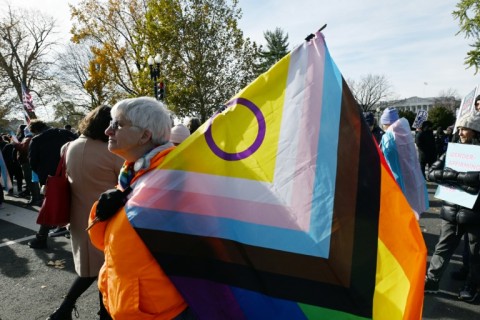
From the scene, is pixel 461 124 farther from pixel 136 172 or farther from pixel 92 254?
pixel 92 254

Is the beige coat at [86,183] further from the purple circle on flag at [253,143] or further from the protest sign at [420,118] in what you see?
the protest sign at [420,118]

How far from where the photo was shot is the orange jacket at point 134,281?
4.63ft

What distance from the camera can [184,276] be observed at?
56.7 inches

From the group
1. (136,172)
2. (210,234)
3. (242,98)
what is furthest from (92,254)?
(242,98)

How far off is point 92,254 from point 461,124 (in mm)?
3596

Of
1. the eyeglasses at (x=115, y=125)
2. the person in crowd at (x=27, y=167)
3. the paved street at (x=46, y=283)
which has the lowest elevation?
the paved street at (x=46, y=283)

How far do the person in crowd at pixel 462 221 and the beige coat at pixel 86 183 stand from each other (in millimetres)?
3077

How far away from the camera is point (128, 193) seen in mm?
1514

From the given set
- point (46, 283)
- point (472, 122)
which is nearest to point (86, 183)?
point (46, 283)

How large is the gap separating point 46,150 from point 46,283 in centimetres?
228

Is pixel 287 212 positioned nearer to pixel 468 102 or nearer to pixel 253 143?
pixel 253 143

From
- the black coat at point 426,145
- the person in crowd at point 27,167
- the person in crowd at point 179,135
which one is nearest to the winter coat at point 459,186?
the person in crowd at point 179,135

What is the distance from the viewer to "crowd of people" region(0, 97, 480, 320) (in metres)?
1.43

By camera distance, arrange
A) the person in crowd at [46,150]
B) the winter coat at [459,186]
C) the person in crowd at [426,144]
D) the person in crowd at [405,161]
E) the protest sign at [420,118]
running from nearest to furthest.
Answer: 1. the winter coat at [459,186]
2. the person in crowd at [405,161]
3. the person in crowd at [46,150]
4. the person in crowd at [426,144]
5. the protest sign at [420,118]
